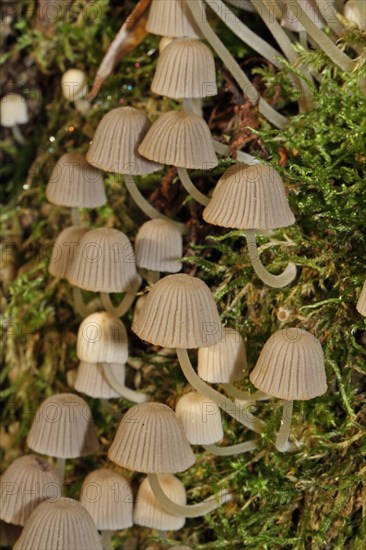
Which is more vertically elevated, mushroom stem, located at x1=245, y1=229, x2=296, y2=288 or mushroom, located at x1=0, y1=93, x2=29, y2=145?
mushroom, located at x1=0, y1=93, x2=29, y2=145

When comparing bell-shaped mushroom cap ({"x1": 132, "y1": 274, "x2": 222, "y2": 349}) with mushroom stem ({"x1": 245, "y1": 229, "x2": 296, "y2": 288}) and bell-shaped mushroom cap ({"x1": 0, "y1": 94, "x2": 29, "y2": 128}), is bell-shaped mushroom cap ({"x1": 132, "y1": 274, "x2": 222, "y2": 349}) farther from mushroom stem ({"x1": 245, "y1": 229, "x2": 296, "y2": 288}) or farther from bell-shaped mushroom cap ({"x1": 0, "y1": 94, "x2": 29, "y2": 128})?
bell-shaped mushroom cap ({"x1": 0, "y1": 94, "x2": 29, "y2": 128})

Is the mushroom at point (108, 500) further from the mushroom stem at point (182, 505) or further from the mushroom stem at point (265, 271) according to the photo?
the mushroom stem at point (265, 271)

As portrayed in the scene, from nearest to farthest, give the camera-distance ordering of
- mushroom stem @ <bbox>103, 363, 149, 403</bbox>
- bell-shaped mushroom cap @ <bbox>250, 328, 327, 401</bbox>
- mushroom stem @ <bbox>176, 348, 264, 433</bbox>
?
bell-shaped mushroom cap @ <bbox>250, 328, 327, 401</bbox> → mushroom stem @ <bbox>176, 348, 264, 433</bbox> → mushroom stem @ <bbox>103, 363, 149, 403</bbox>

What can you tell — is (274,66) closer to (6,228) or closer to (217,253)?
(217,253)

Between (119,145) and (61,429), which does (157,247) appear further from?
(61,429)

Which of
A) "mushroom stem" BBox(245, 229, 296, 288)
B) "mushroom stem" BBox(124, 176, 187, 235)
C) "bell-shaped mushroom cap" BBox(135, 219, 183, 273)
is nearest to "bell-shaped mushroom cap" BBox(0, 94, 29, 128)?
"mushroom stem" BBox(124, 176, 187, 235)

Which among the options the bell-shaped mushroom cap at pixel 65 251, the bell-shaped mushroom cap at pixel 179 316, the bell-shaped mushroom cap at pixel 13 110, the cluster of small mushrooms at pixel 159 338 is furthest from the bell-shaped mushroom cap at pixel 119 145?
the bell-shaped mushroom cap at pixel 13 110

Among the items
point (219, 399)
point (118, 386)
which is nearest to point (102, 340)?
point (118, 386)
